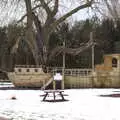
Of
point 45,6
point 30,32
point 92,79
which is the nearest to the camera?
point 92,79

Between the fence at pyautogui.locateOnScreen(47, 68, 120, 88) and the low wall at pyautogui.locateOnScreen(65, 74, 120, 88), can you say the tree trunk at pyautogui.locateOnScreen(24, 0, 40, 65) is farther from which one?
the low wall at pyautogui.locateOnScreen(65, 74, 120, 88)

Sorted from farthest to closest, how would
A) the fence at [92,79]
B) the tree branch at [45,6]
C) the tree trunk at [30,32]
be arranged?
the tree branch at [45,6] → the tree trunk at [30,32] → the fence at [92,79]

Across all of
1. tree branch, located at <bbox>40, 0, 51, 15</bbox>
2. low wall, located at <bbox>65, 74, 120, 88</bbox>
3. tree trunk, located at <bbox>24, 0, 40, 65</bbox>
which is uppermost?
tree branch, located at <bbox>40, 0, 51, 15</bbox>

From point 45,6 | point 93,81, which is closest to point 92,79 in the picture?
point 93,81

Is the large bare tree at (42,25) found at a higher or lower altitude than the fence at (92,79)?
higher

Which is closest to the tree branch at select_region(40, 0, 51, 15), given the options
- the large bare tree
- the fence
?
the large bare tree

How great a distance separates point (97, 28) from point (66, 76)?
15018 mm

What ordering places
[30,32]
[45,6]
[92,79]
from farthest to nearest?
1. [45,6]
2. [30,32]
3. [92,79]

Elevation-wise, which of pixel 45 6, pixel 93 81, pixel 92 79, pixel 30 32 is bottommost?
pixel 93 81

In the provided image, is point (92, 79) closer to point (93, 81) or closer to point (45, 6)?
point (93, 81)

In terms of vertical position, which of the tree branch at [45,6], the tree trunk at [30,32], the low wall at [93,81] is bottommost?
the low wall at [93,81]

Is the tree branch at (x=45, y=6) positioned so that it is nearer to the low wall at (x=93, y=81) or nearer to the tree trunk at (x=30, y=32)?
the tree trunk at (x=30, y=32)

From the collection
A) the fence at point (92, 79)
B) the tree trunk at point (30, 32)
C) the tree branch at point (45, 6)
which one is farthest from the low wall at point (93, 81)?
the tree branch at point (45, 6)

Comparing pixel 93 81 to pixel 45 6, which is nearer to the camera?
pixel 93 81
